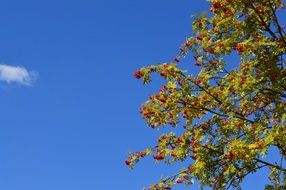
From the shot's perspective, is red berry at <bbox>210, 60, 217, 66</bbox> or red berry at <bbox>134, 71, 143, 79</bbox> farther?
red berry at <bbox>210, 60, 217, 66</bbox>

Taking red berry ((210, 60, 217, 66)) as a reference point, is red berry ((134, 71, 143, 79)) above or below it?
below

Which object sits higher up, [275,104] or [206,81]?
[206,81]

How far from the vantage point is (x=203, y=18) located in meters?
19.4

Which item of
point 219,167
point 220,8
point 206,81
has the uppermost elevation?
point 220,8

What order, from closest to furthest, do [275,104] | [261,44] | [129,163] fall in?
[261,44], [275,104], [129,163]

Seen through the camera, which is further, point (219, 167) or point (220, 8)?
point (220, 8)

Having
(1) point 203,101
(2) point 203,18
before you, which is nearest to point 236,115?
(1) point 203,101

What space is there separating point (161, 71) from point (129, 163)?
3280mm

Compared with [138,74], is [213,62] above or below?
above

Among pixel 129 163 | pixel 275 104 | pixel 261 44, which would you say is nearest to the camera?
pixel 261 44

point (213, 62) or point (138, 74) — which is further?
point (213, 62)

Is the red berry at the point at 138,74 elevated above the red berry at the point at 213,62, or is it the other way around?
the red berry at the point at 213,62

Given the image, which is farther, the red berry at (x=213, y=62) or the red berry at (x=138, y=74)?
the red berry at (x=213, y=62)

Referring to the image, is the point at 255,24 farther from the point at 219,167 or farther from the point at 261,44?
the point at 219,167
